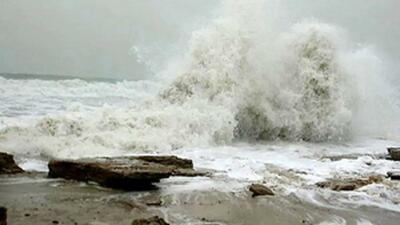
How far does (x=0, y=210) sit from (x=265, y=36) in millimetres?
11228

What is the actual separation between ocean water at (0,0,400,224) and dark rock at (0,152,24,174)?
51 cm

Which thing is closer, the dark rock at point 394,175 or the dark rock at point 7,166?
the dark rock at point 7,166

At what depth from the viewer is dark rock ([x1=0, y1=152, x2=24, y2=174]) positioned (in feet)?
20.1

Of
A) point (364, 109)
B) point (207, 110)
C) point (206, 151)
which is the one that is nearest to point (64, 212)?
point (206, 151)

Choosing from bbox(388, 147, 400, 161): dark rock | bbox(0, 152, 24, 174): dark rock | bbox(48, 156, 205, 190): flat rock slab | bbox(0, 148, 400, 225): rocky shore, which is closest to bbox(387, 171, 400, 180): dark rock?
bbox(0, 148, 400, 225): rocky shore

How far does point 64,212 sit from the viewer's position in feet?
14.6

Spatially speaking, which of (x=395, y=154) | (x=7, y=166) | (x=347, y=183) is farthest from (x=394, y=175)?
(x=7, y=166)

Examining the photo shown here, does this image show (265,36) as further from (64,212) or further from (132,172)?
(64,212)

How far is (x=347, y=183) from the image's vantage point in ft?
20.5

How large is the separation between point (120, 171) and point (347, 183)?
9.13 ft

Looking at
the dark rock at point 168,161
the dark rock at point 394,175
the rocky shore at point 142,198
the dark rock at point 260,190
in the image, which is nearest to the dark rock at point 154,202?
the rocky shore at point 142,198

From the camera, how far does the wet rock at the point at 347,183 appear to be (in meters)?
6.06

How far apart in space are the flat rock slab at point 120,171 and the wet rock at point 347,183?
1645 mm

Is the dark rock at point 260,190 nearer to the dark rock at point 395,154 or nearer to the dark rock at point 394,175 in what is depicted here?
the dark rock at point 394,175
